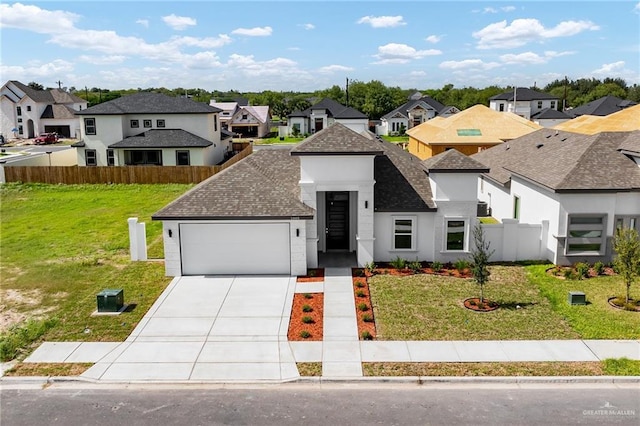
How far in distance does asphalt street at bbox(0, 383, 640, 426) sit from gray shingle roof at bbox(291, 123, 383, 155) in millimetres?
9955

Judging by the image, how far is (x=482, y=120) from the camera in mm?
46156

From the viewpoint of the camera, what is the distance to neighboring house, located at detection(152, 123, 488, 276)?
20453 mm

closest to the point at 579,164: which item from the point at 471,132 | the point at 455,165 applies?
the point at 455,165

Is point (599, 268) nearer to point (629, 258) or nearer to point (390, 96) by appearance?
point (629, 258)

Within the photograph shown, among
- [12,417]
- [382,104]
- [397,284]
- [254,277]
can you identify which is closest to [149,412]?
[12,417]

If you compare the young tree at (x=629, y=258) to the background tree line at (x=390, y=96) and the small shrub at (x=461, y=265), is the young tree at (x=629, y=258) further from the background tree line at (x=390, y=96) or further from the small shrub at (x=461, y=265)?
the background tree line at (x=390, y=96)

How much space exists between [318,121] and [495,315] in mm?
73209

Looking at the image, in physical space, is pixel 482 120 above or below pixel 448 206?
above

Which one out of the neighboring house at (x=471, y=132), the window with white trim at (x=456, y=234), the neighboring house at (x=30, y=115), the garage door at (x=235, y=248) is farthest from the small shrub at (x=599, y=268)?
the neighboring house at (x=30, y=115)

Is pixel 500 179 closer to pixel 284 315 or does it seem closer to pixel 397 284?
pixel 397 284

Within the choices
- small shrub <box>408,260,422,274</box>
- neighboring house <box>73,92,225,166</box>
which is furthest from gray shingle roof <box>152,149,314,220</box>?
neighboring house <box>73,92,225,166</box>

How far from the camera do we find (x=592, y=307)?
17.2m

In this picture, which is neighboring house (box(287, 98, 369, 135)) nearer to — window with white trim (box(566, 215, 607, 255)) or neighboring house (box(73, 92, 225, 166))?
neighboring house (box(73, 92, 225, 166))

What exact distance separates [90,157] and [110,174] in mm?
6560
